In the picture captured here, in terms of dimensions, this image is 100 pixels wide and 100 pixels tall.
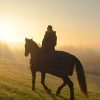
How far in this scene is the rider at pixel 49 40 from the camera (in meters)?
23.4

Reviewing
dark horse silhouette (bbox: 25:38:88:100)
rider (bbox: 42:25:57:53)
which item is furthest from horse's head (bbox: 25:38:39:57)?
rider (bbox: 42:25:57:53)

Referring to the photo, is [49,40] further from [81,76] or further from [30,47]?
[81,76]

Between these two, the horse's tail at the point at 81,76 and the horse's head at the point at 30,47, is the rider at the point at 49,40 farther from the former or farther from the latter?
the horse's tail at the point at 81,76

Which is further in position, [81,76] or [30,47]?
[30,47]

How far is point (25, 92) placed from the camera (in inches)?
893

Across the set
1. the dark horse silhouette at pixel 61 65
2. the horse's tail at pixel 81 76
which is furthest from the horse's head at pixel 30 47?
the horse's tail at pixel 81 76

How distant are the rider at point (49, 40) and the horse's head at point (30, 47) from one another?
2.95 ft

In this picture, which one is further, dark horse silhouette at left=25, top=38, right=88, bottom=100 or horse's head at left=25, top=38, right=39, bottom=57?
horse's head at left=25, top=38, right=39, bottom=57

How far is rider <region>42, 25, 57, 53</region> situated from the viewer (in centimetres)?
2342

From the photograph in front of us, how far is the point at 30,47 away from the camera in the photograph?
24.8 m

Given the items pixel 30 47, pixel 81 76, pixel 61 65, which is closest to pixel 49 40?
pixel 30 47

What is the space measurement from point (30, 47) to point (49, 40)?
1927 millimetres

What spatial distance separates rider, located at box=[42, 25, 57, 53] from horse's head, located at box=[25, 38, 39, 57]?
898mm

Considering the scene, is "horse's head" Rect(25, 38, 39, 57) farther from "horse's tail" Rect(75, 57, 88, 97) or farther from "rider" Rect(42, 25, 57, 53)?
"horse's tail" Rect(75, 57, 88, 97)
